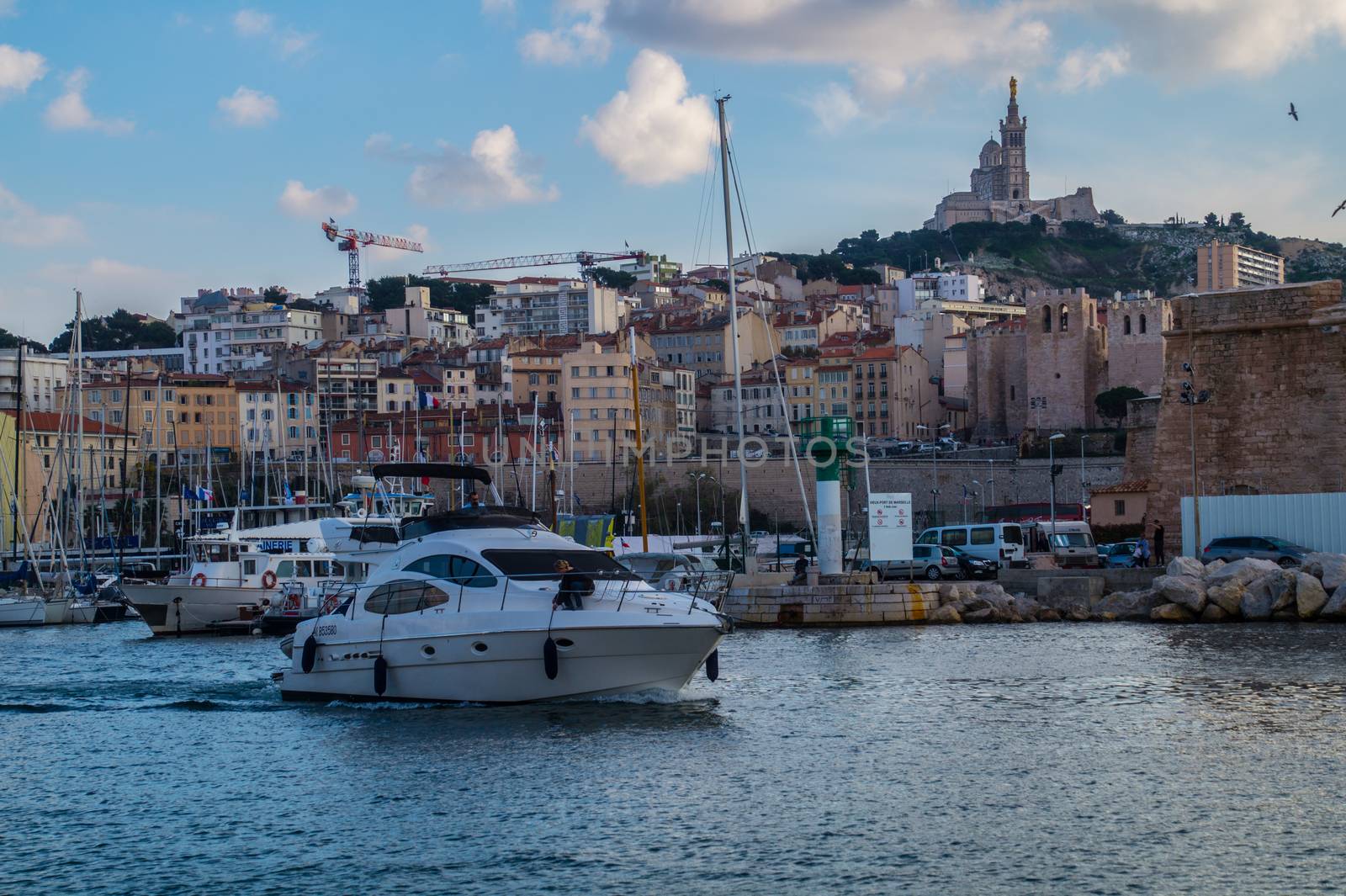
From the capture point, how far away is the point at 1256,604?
2647 cm

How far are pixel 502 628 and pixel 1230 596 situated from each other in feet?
47.5

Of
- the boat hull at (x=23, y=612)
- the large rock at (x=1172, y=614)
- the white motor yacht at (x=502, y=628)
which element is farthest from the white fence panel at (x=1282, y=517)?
the boat hull at (x=23, y=612)

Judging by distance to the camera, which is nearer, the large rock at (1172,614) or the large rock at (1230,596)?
the large rock at (1230,596)

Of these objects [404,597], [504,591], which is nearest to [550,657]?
[504,591]

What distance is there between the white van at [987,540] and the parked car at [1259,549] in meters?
5.57

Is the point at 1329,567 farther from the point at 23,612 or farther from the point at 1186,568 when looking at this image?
the point at 23,612

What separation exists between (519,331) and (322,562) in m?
91.2

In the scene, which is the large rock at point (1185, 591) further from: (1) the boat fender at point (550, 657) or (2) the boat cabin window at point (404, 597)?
(2) the boat cabin window at point (404, 597)

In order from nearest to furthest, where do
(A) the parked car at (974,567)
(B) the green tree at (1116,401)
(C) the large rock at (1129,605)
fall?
(C) the large rock at (1129,605)
(A) the parked car at (974,567)
(B) the green tree at (1116,401)

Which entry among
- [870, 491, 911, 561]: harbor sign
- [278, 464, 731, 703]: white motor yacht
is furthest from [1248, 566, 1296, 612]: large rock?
[278, 464, 731, 703]: white motor yacht

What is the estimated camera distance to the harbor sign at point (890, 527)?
31.1 meters

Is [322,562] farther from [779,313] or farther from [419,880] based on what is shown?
[779,313]

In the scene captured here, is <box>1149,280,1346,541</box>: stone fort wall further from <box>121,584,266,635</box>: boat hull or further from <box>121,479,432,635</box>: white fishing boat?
<box>121,584,266,635</box>: boat hull

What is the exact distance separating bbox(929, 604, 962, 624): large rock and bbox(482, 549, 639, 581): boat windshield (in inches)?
459
